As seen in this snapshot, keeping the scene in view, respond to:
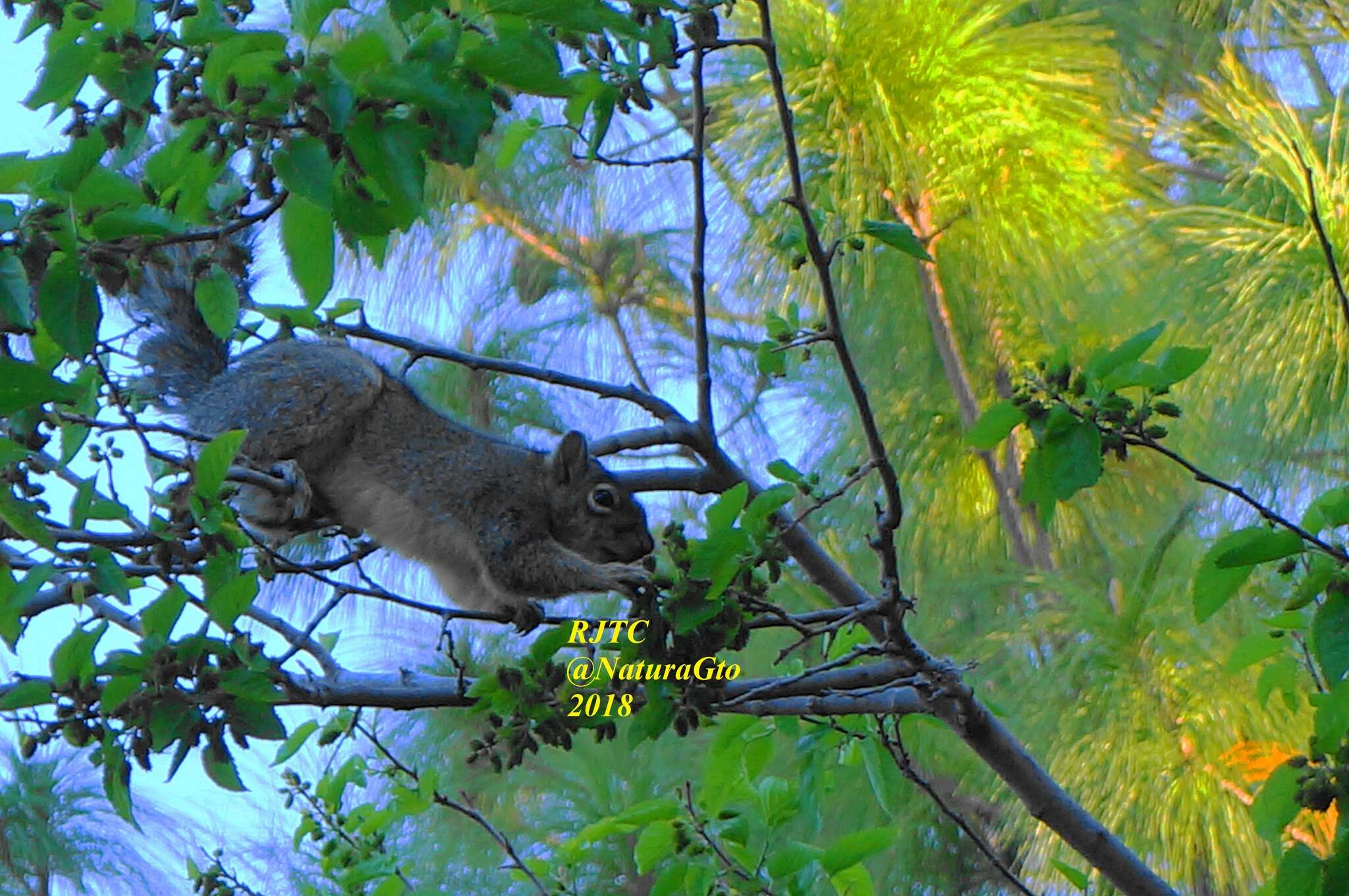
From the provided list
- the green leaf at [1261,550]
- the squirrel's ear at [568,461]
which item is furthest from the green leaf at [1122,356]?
the squirrel's ear at [568,461]

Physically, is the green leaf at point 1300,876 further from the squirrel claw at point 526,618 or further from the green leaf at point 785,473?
the squirrel claw at point 526,618

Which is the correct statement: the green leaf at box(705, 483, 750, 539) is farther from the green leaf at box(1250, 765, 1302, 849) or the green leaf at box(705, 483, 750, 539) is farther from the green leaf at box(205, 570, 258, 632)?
the green leaf at box(1250, 765, 1302, 849)

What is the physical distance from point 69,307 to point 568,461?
1158mm

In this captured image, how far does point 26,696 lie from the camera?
90 centimetres

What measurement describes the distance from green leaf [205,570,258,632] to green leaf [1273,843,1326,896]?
72cm


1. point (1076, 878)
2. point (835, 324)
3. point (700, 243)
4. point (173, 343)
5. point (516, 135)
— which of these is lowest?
point (1076, 878)

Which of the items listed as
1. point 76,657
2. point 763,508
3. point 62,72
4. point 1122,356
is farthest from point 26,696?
point 1122,356

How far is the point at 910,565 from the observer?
3.04 metres

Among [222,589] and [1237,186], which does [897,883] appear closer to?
[1237,186]

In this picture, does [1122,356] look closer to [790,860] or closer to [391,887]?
[790,860]

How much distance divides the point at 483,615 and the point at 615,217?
2192 mm

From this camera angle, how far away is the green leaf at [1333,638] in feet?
2.78

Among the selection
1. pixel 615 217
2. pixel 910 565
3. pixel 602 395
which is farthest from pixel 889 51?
pixel 602 395

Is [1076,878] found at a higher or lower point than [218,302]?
lower
